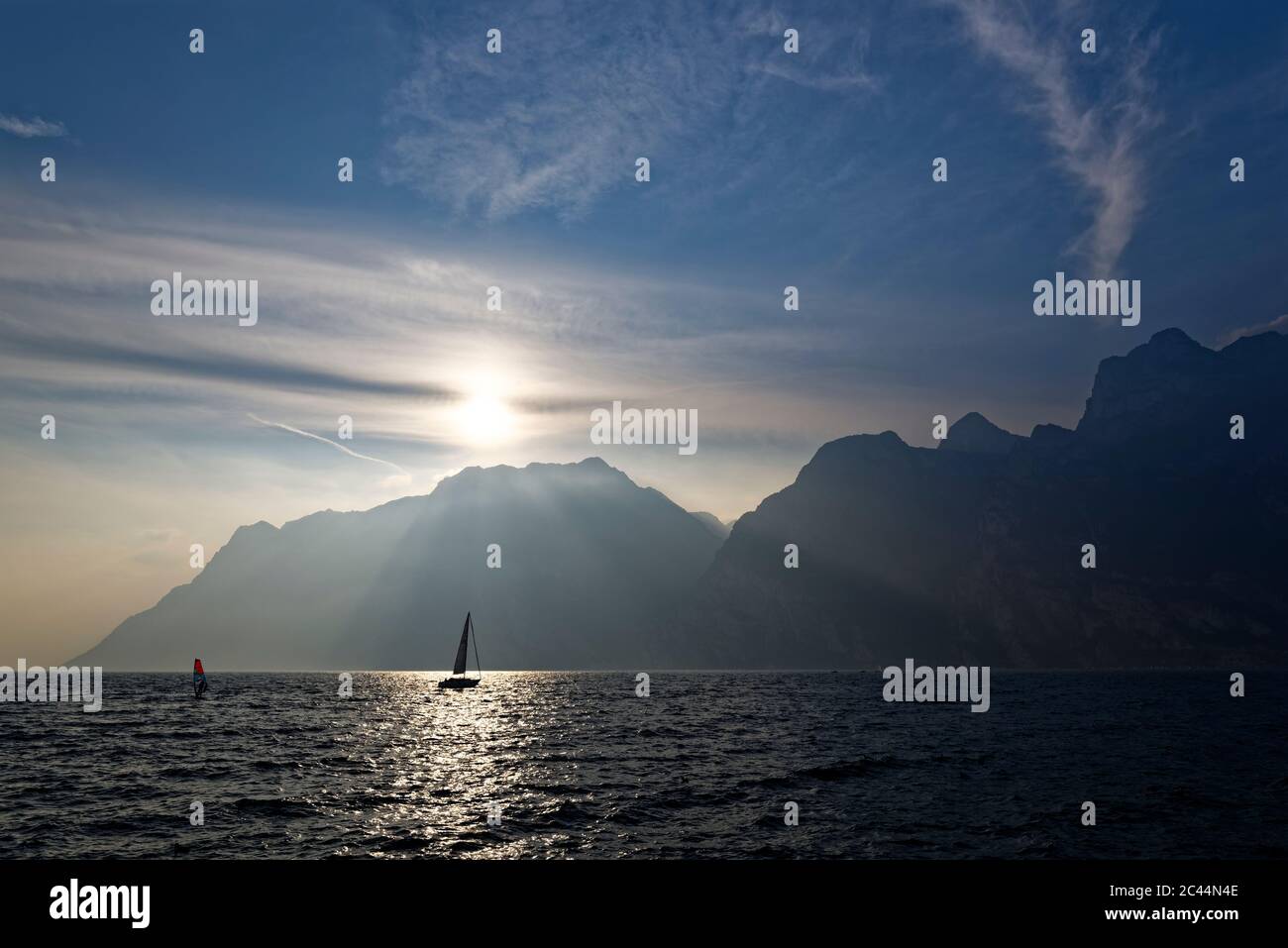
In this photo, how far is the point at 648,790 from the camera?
3847 centimetres

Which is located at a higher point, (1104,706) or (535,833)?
(535,833)

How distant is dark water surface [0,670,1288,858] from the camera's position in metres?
28.2

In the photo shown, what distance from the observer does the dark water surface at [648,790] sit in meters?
28.2

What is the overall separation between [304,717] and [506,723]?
25.5m

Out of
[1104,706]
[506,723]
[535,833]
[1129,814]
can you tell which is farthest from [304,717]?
[1104,706]
